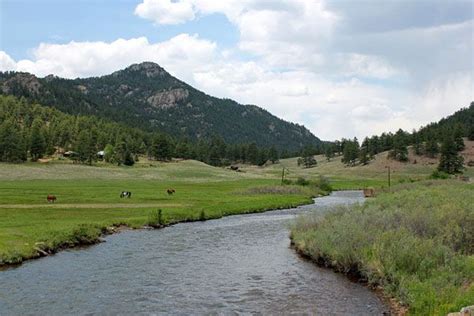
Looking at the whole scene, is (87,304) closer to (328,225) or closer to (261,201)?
(328,225)

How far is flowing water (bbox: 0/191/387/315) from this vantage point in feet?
73.0

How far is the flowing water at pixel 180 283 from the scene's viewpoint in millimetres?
22266

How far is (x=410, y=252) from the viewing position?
81.9ft

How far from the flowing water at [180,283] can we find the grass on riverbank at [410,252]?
115cm

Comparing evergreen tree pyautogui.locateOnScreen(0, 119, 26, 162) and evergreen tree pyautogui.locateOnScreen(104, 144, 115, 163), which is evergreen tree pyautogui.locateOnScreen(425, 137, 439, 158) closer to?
evergreen tree pyautogui.locateOnScreen(104, 144, 115, 163)

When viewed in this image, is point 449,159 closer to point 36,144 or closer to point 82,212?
point 36,144

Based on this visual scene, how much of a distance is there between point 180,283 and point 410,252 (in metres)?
12.2

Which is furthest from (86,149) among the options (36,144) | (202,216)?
(202,216)

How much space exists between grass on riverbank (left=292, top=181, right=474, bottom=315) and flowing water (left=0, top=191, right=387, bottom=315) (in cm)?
115

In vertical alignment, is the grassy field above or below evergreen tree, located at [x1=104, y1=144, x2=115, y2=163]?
below

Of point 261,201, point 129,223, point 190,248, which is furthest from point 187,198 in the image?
point 190,248

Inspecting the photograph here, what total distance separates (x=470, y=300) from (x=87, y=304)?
16010 millimetres

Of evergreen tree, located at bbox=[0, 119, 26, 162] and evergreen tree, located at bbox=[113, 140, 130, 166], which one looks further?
evergreen tree, located at bbox=[113, 140, 130, 166]

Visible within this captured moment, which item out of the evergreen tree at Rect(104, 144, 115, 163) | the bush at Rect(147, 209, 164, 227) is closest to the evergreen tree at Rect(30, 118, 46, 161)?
the evergreen tree at Rect(104, 144, 115, 163)
